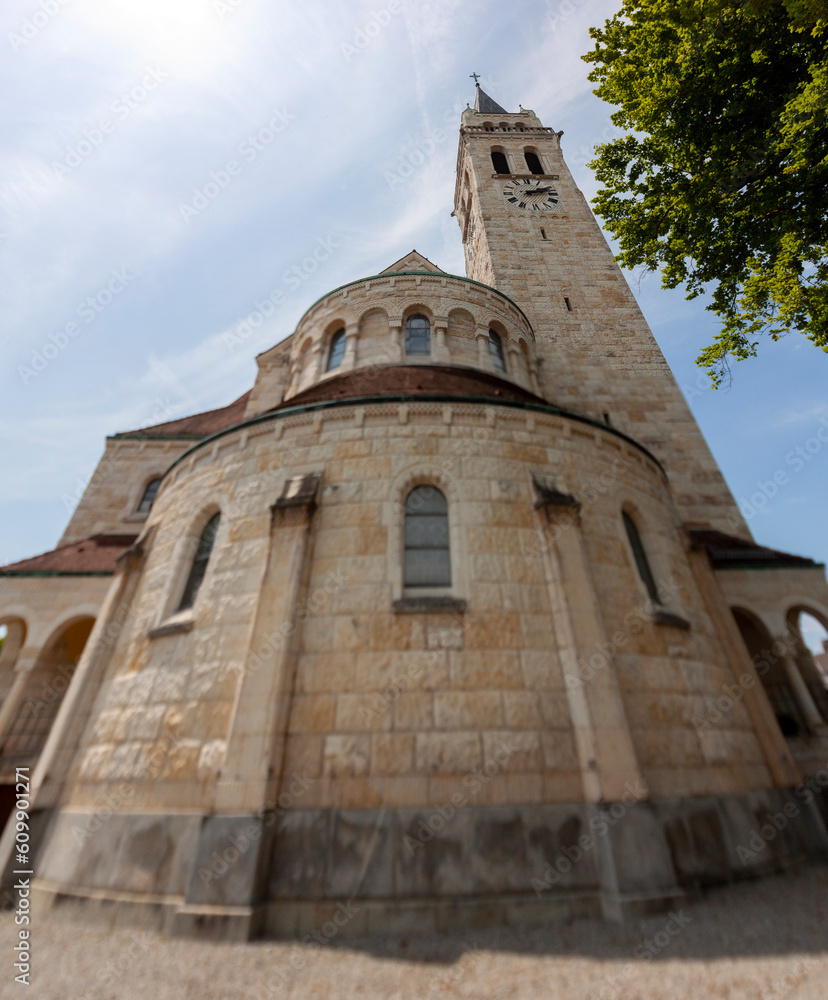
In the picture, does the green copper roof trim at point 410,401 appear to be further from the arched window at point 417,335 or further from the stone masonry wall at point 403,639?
the arched window at point 417,335

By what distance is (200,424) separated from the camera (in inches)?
708

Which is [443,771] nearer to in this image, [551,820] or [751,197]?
[551,820]

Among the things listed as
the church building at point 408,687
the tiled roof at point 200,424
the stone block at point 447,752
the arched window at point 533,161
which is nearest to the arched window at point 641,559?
the church building at point 408,687

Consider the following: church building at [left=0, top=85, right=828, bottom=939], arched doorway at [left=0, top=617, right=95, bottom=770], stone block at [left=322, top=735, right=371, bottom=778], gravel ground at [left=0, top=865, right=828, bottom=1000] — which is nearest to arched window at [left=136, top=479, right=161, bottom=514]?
church building at [left=0, top=85, right=828, bottom=939]

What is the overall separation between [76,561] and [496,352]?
13.2 meters

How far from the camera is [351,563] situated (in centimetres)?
748

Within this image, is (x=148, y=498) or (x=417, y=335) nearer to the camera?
(x=417, y=335)

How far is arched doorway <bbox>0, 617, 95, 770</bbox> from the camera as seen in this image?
894 cm

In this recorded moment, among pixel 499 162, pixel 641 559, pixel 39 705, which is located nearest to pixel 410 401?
pixel 641 559

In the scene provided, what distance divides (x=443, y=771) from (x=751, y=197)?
13104mm

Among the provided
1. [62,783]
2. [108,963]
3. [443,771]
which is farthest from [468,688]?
[62,783]

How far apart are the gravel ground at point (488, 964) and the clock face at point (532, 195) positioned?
2852cm

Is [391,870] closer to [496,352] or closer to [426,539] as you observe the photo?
[426,539]

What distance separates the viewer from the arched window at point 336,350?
1436 cm
